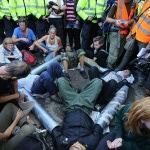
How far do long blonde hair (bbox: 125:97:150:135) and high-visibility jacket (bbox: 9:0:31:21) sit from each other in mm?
4849

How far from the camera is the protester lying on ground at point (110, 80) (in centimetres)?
466

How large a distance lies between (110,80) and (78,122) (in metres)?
1.31

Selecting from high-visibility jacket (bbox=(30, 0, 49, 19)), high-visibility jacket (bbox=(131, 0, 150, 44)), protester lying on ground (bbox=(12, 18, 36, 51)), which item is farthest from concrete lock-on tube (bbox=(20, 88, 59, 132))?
high-visibility jacket (bbox=(30, 0, 49, 19))

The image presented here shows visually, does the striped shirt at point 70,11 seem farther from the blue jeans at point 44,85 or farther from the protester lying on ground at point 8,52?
the blue jeans at point 44,85

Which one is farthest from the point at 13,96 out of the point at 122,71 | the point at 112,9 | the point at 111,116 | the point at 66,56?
the point at 112,9

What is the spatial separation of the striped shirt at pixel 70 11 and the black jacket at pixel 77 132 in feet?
9.92

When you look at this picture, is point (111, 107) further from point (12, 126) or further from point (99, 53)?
point (99, 53)

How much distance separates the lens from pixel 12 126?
346 centimetres

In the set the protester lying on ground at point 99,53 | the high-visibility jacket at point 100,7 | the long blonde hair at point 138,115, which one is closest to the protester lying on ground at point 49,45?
the protester lying on ground at point 99,53

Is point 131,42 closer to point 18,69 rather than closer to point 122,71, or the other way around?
point 122,71

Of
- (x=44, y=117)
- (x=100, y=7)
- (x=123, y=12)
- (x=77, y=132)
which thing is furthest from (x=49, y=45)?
(x=77, y=132)

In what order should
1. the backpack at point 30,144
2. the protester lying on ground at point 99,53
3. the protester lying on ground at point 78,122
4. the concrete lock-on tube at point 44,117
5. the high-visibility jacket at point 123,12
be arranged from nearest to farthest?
1. the backpack at point 30,144
2. the protester lying on ground at point 78,122
3. the concrete lock-on tube at point 44,117
4. the high-visibility jacket at point 123,12
5. the protester lying on ground at point 99,53

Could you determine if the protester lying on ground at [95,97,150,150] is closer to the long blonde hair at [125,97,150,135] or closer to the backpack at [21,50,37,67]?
the long blonde hair at [125,97,150,135]

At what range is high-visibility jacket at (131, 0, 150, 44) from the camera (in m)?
4.93
